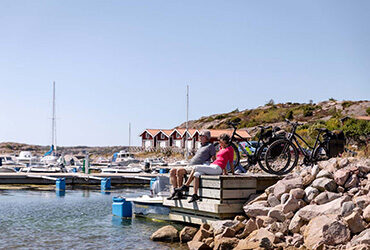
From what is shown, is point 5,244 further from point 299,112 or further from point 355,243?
point 299,112

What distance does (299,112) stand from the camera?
9331 centimetres

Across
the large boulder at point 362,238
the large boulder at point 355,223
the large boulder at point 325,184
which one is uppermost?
the large boulder at point 325,184

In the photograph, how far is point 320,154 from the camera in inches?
628

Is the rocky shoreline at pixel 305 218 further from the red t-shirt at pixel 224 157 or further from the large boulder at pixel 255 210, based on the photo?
the red t-shirt at pixel 224 157

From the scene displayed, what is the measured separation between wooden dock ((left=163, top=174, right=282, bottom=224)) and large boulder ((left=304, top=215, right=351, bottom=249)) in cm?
270

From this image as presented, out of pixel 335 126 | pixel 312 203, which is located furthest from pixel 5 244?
pixel 335 126

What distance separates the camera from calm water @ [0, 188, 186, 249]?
44.7 feet

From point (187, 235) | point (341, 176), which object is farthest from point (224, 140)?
point (341, 176)

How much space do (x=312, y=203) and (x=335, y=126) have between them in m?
48.8

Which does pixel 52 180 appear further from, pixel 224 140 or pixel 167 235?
pixel 224 140

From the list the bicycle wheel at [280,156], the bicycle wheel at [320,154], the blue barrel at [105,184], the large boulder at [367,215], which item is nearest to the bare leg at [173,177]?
the bicycle wheel at [280,156]

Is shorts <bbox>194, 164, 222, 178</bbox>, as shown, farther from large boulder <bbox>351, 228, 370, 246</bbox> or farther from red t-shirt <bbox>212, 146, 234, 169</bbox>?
large boulder <bbox>351, 228, 370, 246</bbox>

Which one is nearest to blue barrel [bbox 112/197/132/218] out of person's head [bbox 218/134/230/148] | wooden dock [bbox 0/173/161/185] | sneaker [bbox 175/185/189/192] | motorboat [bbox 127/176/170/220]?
motorboat [bbox 127/176/170/220]

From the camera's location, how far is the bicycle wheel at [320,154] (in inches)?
621
